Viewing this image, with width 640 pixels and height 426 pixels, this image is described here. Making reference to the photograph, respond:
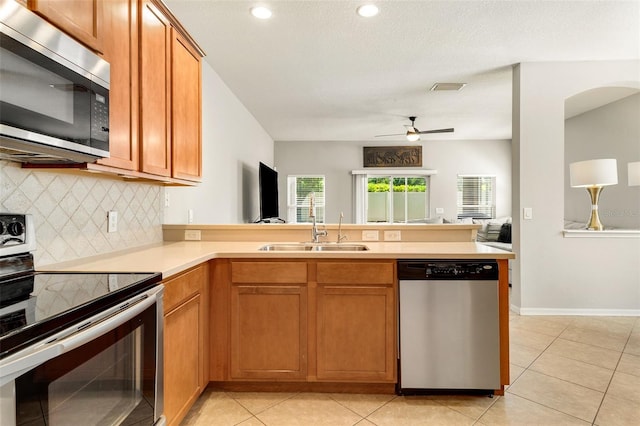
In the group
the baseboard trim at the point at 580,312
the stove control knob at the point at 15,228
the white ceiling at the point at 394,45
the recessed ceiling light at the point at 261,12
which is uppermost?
the white ceiling at the point at 394,45

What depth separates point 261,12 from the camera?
247cm

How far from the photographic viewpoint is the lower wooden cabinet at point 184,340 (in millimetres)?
1527

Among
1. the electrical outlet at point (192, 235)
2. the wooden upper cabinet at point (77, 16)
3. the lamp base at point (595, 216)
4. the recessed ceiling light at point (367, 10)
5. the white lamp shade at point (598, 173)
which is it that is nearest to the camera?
the wooden upper cabinet at point (77, 16)

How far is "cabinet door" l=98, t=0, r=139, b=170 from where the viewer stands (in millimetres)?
1487

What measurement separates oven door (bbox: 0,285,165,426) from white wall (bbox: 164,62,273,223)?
4.76 ft

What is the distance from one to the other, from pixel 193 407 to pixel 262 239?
1.15 metres

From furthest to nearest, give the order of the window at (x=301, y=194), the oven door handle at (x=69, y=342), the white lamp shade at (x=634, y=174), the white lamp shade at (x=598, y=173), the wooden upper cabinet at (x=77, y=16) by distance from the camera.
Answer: the window at (x=301, y=194), the white lamp shade at (x=634, y=174), the white lamp shade at (x=598, y=173), the wooden upper cabinet at (x=77, y=16), the oven door handle at (x=69, y=342)

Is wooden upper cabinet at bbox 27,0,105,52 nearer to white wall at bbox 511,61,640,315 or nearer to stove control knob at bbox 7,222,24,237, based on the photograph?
stove control knob at bbox 7,222,24,237

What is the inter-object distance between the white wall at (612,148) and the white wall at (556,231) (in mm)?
1644

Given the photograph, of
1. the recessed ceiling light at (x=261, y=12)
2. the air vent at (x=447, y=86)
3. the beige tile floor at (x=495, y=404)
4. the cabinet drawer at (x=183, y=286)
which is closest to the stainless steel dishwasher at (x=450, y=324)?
the beige tile floor at (x=495, y=404)

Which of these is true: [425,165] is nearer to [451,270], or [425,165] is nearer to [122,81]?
[451,270]

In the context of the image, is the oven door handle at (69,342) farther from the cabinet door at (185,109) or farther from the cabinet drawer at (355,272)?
the cabinet door at (185,109)

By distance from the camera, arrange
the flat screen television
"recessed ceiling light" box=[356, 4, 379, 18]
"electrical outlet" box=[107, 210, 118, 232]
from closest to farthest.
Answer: "electrical outlet" box=[107, 210, 118, 232] < "recessed ceiling light" box=[356, 4, 379, 18] < the flat screen television

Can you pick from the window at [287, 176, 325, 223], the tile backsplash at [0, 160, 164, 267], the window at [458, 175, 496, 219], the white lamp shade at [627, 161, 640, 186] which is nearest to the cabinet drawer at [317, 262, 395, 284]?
the tile backsplash at [0, 160, 164, 267]
